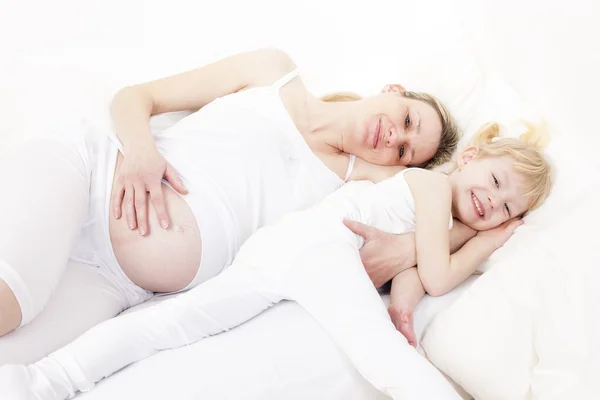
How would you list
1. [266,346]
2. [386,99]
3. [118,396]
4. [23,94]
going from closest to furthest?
[118,396]
[266,346]
[386,99]
[23,94]

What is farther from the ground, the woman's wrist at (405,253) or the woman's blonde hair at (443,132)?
the woman's blonde hair at (443,132)

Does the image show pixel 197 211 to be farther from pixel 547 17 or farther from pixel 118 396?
pixel 547 17

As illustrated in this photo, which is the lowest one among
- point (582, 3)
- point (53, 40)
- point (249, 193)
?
point (249, 193)

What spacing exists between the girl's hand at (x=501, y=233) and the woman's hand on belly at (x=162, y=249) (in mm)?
678

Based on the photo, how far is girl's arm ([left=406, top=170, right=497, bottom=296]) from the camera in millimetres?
1455

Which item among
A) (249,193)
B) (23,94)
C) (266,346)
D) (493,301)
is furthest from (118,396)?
(23,94)

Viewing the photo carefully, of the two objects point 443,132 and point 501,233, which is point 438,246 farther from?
point 443,132

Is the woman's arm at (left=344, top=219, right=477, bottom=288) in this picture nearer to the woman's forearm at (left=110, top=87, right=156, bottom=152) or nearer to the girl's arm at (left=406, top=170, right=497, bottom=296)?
the girl's arm at (left=406, top=170, right=497, bottom=296)

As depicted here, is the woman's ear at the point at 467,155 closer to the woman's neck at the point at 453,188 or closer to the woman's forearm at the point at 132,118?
the woman's neck at the point at 453,188

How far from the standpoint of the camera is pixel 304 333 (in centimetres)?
126

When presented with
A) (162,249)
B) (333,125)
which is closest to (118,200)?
(162,249)

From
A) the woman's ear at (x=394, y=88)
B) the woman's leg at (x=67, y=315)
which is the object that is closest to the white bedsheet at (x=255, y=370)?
the woman's leg at (x=67, y=315)

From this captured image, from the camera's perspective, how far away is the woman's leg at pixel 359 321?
1.14 metres

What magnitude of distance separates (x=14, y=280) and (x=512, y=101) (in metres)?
1.30
